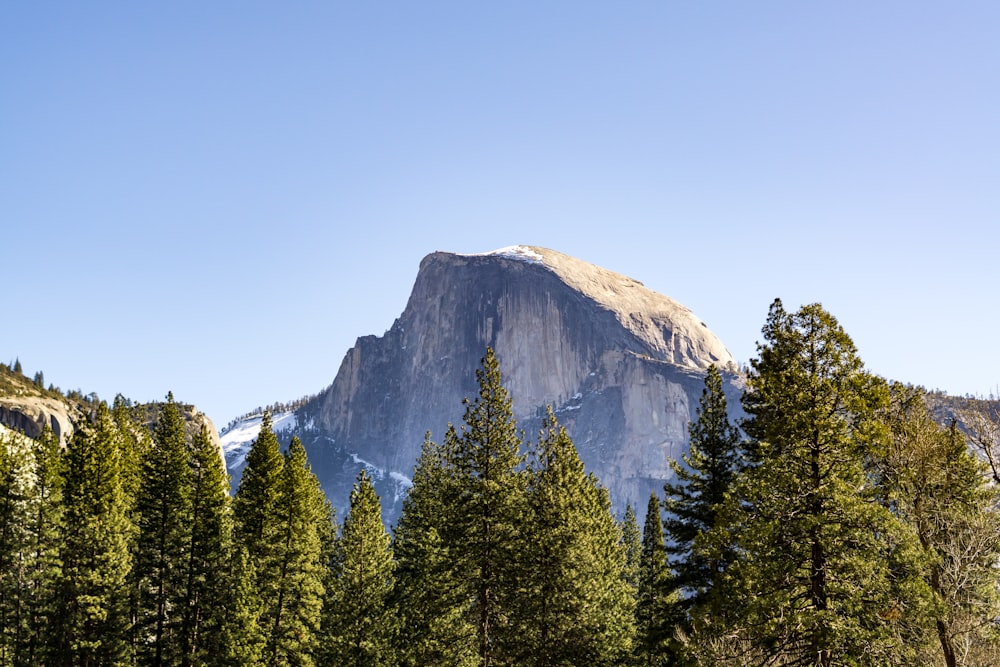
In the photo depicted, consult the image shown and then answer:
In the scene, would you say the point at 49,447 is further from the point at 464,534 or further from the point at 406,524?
the point at 464,534

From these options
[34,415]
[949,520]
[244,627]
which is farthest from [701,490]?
[34,415]

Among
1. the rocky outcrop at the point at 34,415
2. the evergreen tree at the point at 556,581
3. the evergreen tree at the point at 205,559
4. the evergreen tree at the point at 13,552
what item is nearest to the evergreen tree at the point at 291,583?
the evergreen tree at the point at 205,559

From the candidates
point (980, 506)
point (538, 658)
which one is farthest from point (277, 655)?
point (980, 506)

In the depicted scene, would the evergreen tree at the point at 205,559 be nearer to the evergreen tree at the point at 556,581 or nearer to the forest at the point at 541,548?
the forest at the point at 541,548

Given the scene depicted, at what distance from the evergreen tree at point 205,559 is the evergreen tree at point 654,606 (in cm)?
2241

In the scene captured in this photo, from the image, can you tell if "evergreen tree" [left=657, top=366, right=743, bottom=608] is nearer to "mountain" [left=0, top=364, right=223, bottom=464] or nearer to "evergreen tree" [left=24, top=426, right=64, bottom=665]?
"evergreen tree" [left=24, top=426, right=64, bottom=665]

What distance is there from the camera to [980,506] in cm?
2575

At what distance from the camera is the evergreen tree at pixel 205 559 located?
42469 mm

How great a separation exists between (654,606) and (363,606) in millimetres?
22065

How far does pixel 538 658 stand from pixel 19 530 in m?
29.2

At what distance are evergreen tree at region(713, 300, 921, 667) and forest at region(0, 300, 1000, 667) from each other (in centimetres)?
7

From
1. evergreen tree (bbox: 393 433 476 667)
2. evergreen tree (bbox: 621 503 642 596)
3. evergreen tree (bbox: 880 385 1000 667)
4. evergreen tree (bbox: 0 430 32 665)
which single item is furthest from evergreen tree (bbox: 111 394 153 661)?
evergreen tree (bbox: 621 503 642 596)

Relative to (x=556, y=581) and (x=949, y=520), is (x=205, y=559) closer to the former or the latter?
(x=556, y=581)

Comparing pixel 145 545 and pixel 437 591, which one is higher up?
pixel 145 545
